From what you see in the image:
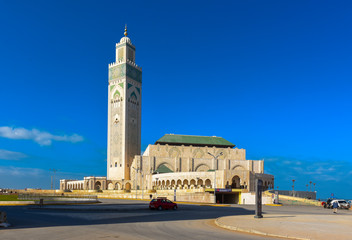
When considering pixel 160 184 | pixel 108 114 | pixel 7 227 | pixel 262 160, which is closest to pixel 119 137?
pixel 108 114

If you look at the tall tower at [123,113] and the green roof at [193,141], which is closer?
the tall tower at [123,113]

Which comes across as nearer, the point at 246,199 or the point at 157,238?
the point at 157,238

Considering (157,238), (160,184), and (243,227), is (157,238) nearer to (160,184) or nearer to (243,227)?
(243,227)

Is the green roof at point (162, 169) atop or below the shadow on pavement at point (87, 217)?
below

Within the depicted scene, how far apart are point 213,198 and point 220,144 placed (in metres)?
55.9

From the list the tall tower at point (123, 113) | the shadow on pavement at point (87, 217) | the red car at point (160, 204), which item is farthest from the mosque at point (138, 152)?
the shadow on pavement at point (87, 217)

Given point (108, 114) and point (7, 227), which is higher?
point (108, 114)

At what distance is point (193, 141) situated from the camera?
343ft

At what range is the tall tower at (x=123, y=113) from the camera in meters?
100.0

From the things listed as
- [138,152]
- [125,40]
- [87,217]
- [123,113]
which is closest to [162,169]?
[138,152]

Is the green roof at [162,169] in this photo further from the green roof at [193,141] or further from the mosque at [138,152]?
the green roof at [193,141]

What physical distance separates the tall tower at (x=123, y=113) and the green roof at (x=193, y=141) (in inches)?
337

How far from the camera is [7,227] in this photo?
A: 53.7 feet

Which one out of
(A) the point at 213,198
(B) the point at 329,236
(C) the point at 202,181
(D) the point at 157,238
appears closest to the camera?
(D) the point at 157,238
